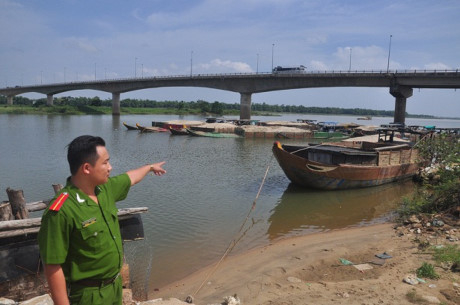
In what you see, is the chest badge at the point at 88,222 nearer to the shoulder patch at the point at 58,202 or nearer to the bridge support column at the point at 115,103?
the shoulder patch at the point at 58,202

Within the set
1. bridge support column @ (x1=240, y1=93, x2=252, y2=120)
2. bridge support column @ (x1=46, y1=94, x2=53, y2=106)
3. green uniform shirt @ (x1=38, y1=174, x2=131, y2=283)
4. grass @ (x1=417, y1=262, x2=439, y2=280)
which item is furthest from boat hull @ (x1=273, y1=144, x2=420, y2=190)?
bridge support column @ (x1=46, y1=94, x2=53, y2=106)

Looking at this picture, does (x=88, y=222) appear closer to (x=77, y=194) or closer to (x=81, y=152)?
(x=77, y=194)

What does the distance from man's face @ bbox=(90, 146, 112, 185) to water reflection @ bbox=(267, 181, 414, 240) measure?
789 centimetres

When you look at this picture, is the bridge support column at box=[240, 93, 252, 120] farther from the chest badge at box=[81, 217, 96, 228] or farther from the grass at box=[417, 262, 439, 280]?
the chest badge at box=[81, 217, 96, 228]

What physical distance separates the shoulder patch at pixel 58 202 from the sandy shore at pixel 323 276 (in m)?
4.21

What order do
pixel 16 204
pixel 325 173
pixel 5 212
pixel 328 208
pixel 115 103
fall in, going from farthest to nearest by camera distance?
pixel 115 103 → pixel 325 173 → pixel 328 208 → pixel 16 204 → pixel 5 212

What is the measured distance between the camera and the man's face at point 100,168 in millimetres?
2490

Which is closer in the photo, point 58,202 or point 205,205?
point 58,202

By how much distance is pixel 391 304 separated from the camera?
5.17 meters

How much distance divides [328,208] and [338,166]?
2.37 m

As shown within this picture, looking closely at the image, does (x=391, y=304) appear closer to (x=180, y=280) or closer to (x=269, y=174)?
(x=180, y=280)

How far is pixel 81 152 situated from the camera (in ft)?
8.02

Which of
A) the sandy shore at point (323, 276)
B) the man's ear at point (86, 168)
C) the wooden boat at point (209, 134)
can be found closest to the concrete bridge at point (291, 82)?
the wooden boat at point (209, 134)

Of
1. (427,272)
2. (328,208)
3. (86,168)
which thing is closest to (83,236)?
(86,168)
